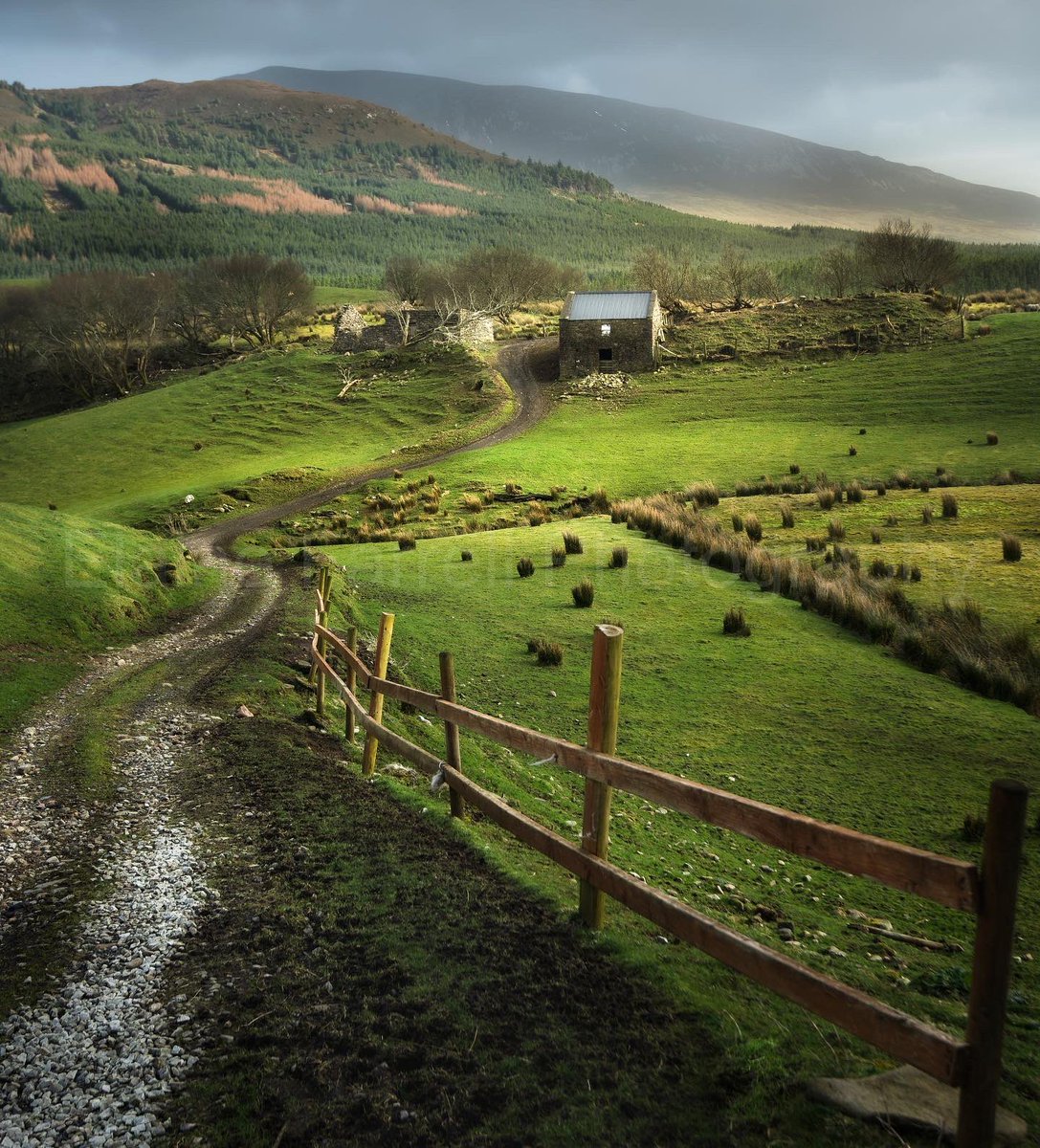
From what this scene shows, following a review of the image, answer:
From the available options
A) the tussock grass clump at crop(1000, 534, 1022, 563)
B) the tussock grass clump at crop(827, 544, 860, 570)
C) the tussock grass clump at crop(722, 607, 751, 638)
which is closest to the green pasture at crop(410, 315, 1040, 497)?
the tussock grass clump at crop(1000, 534, 1022, 563)

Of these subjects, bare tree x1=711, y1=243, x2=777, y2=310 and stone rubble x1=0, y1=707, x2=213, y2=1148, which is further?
bare tree x1=711, y1=243, x2=777, y2=310

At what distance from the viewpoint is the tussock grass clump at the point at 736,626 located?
15.6 m

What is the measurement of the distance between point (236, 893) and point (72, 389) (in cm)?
9445

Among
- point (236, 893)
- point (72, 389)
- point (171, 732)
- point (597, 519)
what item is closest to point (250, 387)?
point (72, 389)

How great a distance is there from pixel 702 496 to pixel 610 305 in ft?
129

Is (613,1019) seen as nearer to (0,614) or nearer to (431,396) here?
(0,614)

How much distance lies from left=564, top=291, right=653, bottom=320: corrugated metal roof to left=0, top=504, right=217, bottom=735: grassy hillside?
161ft

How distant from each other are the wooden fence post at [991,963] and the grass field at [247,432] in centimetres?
4094

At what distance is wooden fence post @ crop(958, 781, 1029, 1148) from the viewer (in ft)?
9.45

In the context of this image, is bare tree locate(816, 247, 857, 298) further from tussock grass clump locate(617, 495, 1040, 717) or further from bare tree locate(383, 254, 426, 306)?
tussock grass clump locate(617, 495, 1040, 717)

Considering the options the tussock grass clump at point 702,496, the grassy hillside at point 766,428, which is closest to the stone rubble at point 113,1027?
the tussock grass clump at point 702,496

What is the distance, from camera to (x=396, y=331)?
257 ft

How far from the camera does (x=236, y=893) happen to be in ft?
20.6

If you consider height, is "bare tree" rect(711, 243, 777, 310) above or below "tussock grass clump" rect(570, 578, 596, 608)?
above
